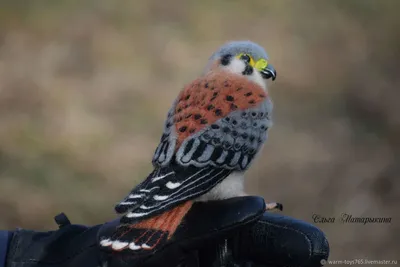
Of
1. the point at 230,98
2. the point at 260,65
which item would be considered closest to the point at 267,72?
the point at 260,65

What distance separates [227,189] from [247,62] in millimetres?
352

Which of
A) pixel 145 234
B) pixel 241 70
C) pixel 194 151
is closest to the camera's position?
pixel 145 234

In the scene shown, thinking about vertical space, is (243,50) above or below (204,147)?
above

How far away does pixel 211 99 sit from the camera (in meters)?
1.26

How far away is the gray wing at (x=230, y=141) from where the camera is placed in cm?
118

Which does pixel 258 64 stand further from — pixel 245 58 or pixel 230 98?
pixel 230 98

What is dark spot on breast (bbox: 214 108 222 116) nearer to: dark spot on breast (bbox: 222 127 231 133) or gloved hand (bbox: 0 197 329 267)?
dark spot on breast (bbox: 222 127 231 133)

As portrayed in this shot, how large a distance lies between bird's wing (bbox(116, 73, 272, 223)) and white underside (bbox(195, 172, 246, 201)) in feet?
0.09

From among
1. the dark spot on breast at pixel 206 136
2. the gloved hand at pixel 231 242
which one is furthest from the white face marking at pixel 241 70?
the gloved hand at pixel 231 242

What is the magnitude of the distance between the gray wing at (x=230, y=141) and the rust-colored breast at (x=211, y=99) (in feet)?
0.05

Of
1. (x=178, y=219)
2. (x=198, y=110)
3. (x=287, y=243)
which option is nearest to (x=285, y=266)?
(x=287, y=243)

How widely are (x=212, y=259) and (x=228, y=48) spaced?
0.55m

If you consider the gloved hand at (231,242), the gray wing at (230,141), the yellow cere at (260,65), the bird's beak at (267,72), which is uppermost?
the yellow cere at (260,65)

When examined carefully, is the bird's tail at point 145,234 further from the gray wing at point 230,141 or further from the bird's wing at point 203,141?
the gray wing at point 230,141
